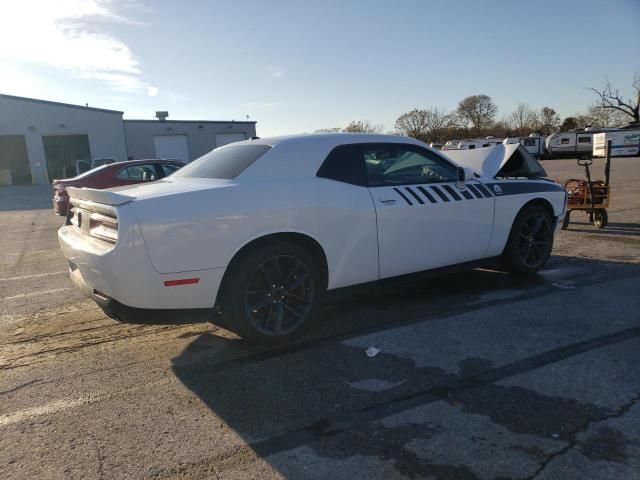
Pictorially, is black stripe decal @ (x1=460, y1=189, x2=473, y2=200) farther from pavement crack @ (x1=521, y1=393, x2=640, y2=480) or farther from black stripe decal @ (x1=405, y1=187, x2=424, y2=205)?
pavement crack @ (x1=521, y1=393, x2=640, y2=480)

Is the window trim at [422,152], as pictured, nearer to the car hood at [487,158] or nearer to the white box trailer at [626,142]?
the car hood at [487,158]

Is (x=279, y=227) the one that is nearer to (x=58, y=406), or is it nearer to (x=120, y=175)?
(x=58, y=406)

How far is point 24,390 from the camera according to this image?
3.34 metres

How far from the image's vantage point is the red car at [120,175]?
11362 mm

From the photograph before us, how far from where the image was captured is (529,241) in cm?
567

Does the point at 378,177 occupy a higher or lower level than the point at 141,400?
higher

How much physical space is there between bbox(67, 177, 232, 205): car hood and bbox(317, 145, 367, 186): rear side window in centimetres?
87

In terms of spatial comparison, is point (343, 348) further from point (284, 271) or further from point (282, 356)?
point (284, 271)

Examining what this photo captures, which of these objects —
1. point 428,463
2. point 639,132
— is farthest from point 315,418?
point 639,132

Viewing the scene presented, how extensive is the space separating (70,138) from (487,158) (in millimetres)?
39853

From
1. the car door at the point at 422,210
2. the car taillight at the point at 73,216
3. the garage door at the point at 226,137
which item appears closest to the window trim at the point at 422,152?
the car door at the point at 422,210

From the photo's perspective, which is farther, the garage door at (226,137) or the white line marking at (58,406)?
the garage door at (226,137)

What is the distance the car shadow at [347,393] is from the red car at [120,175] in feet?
27.4

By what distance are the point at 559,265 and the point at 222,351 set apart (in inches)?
178
